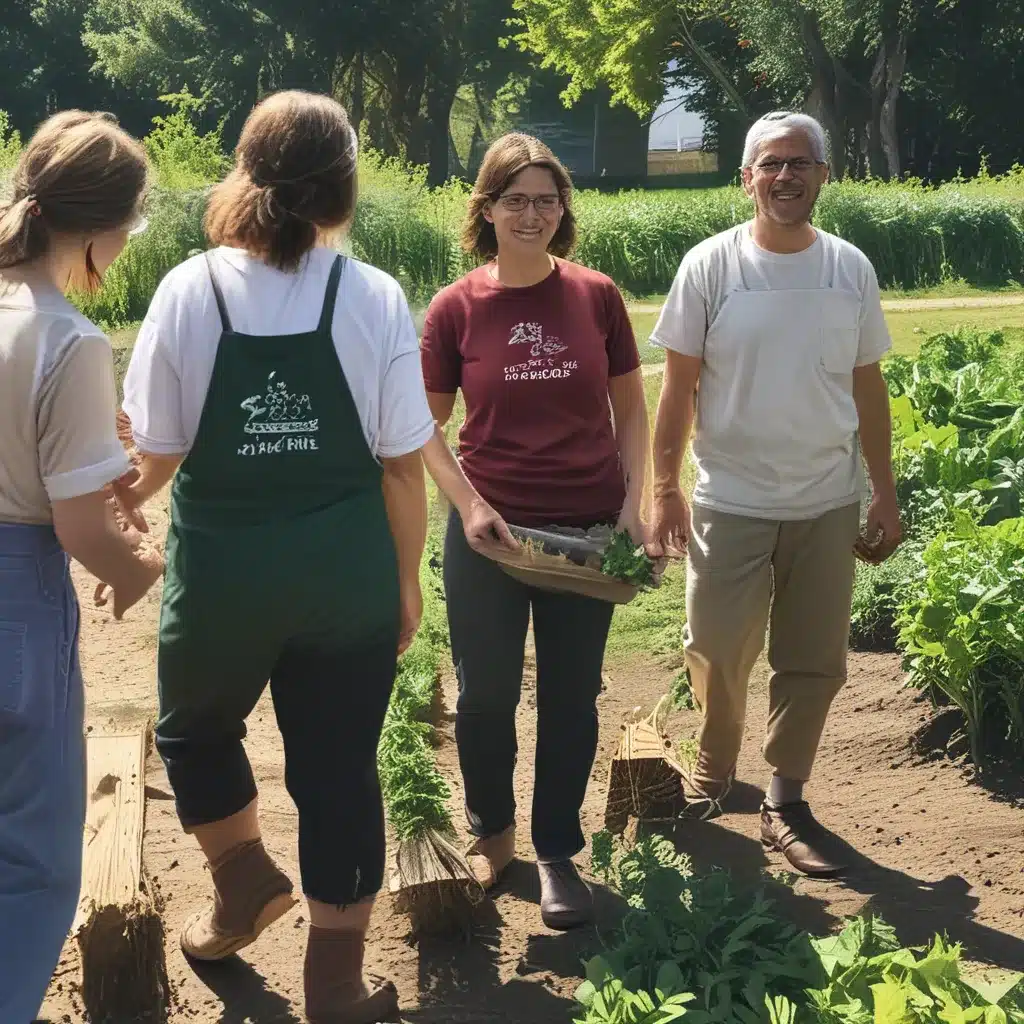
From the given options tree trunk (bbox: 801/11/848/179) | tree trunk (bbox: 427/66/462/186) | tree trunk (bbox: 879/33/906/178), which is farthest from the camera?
tree trunk (bbox: 427/66/462/186)

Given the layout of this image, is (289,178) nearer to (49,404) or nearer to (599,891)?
(49,404)

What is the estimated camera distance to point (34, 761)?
2.37m

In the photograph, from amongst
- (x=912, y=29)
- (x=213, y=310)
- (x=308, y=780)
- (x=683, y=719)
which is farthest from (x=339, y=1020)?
(x=912, y=29)

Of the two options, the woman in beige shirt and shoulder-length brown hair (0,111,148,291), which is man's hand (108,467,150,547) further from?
shoulder-length brown hair (0,111,148,291)

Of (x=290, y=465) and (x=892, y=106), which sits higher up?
(x=892, y=106)

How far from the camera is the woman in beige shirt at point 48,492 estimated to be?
228cm

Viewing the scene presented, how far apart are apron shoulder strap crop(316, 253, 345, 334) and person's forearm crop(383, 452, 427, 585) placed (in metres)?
0.31

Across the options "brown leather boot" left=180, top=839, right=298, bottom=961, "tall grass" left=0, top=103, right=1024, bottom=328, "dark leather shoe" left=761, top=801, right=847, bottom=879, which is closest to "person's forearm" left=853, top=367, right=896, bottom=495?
"dark leather shoe" left=761, top=801, right=847, bottom=879

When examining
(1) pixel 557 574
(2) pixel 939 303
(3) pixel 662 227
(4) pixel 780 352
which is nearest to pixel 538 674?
(1) pixel 557 574

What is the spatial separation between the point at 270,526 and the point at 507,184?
123 centimetres

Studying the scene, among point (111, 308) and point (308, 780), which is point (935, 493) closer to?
point (308, 780)

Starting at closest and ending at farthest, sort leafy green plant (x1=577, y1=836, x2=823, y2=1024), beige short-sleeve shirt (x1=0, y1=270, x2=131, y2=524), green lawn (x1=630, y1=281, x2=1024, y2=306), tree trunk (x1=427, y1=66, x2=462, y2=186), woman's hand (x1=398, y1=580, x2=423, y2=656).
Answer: beige short-sleeve shirt (x1=0, y1=270, x2=131, y2=524) → leafy green plant (x1=577, y1=836, x2=823, y2=1024) → woman's hand (x1=398, y1=580, x2=423, y2=656) → green lawn (x1=630, y1=281, x2=1024, y2=306) → tree trunk (x1=427, y1=66, x2=462, y2=186)

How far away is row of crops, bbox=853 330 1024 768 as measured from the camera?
13.9ft

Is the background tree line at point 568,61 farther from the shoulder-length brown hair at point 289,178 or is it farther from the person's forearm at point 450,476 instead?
the shoulder-length brown hair at point 289,178
